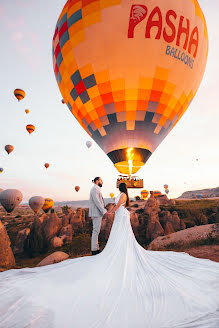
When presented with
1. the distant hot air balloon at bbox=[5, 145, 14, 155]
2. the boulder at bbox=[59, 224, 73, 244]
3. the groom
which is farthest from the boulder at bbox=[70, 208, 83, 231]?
the distant hot air balloon at bbox=[5, 145, 14, 155]

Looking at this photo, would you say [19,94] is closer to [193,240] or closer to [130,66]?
[130,66]

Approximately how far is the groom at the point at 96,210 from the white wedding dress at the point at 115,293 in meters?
1.13

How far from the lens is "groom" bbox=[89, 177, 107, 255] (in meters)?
5.42

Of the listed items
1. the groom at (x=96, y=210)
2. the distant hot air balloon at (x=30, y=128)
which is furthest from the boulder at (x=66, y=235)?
the distant hot air balloon at (x=30, y=128)

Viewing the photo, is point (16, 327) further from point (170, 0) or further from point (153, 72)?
point (170, 0)

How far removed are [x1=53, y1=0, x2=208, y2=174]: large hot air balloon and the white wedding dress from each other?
8006mm

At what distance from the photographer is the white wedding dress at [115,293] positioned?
2355mm

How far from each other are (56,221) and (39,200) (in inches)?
716

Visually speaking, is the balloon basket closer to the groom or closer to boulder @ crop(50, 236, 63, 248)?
the groom

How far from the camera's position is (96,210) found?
18.0 ft

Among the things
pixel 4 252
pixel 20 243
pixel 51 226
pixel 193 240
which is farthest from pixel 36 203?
pixel 193 240

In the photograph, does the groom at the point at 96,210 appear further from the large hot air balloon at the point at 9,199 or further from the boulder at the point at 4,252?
the large hot air balloon at the point at 9,199

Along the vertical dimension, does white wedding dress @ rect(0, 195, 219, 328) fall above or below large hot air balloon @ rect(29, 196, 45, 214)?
below

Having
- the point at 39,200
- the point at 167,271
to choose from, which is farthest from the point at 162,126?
the point at 39,200
